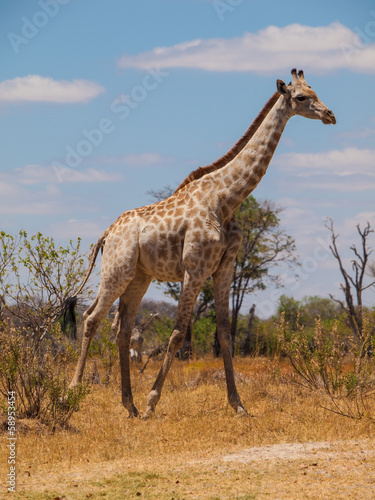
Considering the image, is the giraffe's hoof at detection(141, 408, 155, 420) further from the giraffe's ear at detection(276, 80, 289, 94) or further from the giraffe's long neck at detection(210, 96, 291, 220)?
the giraffe's ear at detection(276, 80, 289, 94)

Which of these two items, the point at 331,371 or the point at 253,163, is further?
the point at 331,371

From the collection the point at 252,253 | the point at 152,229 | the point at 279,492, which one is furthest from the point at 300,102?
the point at 252,253

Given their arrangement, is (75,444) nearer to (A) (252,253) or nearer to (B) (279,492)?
(B) (279,492)

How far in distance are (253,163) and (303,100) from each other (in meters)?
1.05

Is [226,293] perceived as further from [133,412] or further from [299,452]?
[299,452]

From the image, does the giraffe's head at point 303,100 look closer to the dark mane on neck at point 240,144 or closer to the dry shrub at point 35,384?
the dark mane on neck at point 240,144

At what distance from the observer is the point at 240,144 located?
883cm

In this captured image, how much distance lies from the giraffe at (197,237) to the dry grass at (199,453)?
583mm

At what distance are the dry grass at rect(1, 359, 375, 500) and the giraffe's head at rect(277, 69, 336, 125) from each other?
12.5 feet

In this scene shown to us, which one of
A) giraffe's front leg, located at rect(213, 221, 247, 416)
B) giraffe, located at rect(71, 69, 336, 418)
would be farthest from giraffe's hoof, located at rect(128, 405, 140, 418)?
giraffe's front leg, located at rect(213, 221, 247, 416)

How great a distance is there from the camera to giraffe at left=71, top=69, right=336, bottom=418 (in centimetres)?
827

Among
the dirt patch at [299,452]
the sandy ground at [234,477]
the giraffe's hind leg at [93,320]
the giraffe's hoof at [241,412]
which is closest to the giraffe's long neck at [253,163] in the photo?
the giraffe's hind leg at [93,320]

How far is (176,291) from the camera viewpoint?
2428 cm

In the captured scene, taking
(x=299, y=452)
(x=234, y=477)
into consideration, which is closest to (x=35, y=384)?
(x=234, y=477)
